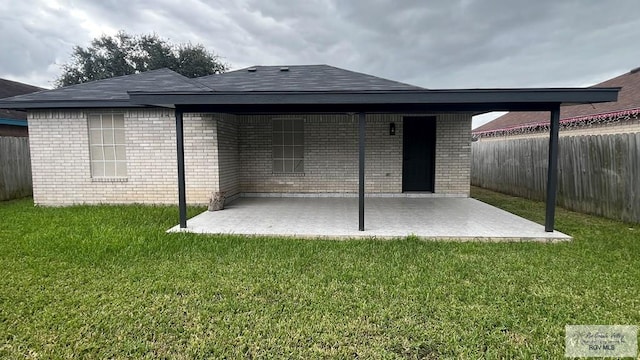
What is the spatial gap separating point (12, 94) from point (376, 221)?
53.8ft

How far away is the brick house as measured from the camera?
5.23m

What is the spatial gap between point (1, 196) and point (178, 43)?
769 inches

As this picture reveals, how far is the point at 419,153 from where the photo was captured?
9578 millimetres

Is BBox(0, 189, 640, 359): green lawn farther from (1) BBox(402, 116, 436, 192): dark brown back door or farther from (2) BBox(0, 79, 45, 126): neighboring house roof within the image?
(2) BBox(0, 79, 45, 126): neighboring house roof

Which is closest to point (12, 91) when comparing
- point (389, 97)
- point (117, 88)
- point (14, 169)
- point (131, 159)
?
point (14, 169)

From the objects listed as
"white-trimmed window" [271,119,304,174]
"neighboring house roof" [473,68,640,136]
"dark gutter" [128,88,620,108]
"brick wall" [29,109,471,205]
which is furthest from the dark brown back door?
"brick wall" [29,109,471,205]

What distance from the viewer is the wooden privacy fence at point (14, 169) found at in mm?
9062

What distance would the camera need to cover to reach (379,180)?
940 centimetres

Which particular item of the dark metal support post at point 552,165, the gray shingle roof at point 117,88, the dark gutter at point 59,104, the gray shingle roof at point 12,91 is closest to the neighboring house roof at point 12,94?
the gray shingle roof at point 12,91

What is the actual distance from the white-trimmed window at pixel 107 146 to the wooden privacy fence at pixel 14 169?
313 centimetres

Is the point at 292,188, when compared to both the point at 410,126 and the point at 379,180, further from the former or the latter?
the point at 410,126

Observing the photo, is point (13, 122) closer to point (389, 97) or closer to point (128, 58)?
point (389, 97)

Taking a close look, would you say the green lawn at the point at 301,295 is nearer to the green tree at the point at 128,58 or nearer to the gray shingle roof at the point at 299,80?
the gray shingle roof at the point at 299,80

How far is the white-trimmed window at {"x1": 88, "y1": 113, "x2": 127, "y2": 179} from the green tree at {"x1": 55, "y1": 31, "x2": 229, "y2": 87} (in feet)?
58.9
